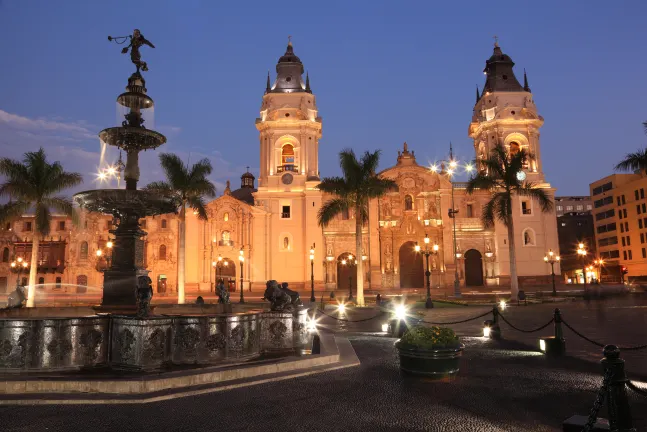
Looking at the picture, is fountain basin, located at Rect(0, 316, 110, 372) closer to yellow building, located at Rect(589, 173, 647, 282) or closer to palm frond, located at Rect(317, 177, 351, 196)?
palm frond, located at Rect(317, 177, 351, 196)

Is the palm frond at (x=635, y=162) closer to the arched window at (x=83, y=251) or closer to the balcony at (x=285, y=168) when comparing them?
the balcony at (x=285, y=168)

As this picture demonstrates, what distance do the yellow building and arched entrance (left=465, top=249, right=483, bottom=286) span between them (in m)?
27.7

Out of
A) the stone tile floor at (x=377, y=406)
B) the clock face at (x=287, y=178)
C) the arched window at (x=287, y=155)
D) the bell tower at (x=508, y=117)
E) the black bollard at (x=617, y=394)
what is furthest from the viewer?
the bell tower at (x=508, y=117)

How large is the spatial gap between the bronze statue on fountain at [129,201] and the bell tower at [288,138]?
1610 inches

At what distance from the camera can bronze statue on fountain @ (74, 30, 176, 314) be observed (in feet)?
39.3

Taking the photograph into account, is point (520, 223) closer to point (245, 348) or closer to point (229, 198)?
point (229, 198)

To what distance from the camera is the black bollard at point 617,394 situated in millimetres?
5363

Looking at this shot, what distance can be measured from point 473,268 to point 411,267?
24.9ft

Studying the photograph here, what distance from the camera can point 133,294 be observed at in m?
12.4

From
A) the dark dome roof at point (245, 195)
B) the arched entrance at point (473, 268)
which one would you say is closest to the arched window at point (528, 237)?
the arched entrance at point (473, 268)

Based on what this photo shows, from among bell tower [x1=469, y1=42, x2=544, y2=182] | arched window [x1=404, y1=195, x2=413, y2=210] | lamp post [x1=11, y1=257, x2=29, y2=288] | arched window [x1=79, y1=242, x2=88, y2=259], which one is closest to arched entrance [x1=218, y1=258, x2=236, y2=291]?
arched window [x1=79, y1=242, x2=88, y2=259]

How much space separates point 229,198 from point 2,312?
128ft

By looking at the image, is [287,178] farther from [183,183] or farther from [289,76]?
[183,183]

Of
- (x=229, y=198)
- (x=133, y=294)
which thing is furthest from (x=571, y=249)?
(x=133, y=294)
